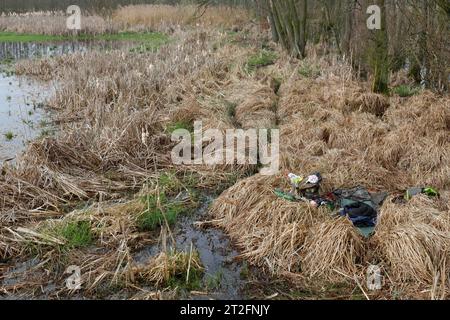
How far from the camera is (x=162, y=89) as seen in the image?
10.2 metres

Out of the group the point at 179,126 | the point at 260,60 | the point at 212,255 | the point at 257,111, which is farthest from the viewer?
the point at 260,60

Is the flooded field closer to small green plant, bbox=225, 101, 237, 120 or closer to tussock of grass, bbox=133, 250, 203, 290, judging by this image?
tussock of grass, bbox=133, 250, 203, 290

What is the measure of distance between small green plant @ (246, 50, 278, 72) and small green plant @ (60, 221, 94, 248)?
7.71m

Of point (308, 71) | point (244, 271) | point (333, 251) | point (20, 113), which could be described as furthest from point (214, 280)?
point (308, 71)

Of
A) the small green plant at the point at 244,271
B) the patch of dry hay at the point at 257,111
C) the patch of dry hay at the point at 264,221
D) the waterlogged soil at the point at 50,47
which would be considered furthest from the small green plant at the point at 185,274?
the waterlogged soil at the point at 50,47

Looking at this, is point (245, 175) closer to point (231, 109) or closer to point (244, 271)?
point (244, 271)

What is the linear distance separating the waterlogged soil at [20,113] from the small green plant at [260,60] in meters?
4.93

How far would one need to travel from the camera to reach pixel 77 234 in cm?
468

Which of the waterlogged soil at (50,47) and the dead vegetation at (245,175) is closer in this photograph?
the dead vegetation at (245,175)

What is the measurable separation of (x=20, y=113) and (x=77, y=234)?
216 inches

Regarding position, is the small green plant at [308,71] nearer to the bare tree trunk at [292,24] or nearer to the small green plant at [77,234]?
the bare tree trunk at [292,24]

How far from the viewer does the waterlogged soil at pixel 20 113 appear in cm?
738

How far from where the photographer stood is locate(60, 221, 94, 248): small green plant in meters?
4.58

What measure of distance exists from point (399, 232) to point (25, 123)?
685 centimetres
